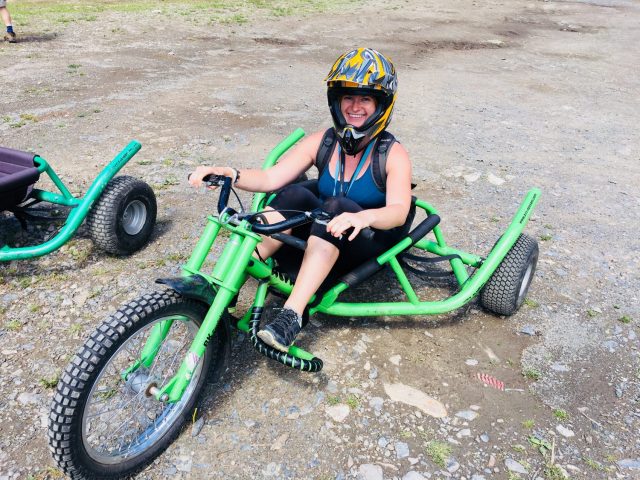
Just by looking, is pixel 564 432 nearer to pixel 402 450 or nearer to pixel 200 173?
pixel 402 450

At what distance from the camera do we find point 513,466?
282 centimetres

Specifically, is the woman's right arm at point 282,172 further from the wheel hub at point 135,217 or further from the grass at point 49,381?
the grass at point 49,381

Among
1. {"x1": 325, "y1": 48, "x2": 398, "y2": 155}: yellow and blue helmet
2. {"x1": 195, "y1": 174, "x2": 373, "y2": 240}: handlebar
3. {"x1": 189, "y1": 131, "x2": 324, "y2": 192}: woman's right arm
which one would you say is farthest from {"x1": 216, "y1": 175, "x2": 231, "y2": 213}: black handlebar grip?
{"x1": 325, "y1": 48, "x2": 398, "y2": 155}: yellow and blue helmet

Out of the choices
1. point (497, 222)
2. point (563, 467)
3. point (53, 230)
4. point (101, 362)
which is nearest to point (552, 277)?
point (497, 222)

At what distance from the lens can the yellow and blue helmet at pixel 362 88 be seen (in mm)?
3121

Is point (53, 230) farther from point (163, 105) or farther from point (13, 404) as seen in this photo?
point (163, 105)

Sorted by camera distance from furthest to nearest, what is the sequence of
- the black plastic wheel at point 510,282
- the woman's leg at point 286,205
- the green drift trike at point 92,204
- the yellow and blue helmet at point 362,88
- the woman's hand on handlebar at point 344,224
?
the green drift trike at point 92,204 < the black plastic wheel at point 510,282 < the woman's leg at point 286,205 < the yellow and blue helmet at point 362,88 < the woman's hand on handlebar at point 344,224

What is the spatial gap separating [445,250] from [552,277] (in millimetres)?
1075

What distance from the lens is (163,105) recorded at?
26.6ft

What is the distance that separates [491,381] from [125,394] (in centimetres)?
218

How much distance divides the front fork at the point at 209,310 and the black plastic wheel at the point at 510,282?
194cm

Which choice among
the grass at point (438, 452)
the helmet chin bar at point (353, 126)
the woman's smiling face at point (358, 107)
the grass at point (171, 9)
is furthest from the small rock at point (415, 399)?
the grass at point (171, 9)

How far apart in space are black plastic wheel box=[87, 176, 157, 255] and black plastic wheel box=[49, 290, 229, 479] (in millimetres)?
1294

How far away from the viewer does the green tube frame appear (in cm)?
262
